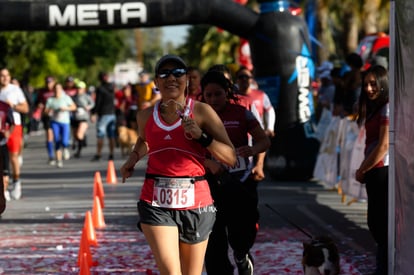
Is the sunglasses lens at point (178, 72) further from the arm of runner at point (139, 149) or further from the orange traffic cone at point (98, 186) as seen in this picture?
the orange traffic cone at point (98, 186)

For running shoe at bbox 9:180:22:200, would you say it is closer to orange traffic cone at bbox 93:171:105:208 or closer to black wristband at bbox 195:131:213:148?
orange traffic cone at bbox 93:171:105:208

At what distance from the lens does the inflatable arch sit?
15.4m

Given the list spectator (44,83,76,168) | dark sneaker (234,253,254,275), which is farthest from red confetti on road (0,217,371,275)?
spectator (44,83,76,168)

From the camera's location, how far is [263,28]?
16641 mm

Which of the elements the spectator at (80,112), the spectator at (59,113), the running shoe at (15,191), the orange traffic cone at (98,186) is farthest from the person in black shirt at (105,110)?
the orange traffic cone at (98,186)

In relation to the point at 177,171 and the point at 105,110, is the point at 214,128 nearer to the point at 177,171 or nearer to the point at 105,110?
the point at 177,171

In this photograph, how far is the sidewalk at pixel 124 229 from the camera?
9547 mm

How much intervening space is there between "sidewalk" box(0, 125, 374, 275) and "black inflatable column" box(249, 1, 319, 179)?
0.47 m

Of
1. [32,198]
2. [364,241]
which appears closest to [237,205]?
[364,241]

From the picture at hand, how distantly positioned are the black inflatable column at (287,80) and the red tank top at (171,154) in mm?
10691

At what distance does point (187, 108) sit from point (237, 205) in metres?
1.66

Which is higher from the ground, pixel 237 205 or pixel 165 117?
pixel 165 117

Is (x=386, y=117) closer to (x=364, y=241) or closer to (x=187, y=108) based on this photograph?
(x=187, y=108)

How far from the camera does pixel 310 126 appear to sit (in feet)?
56.1
